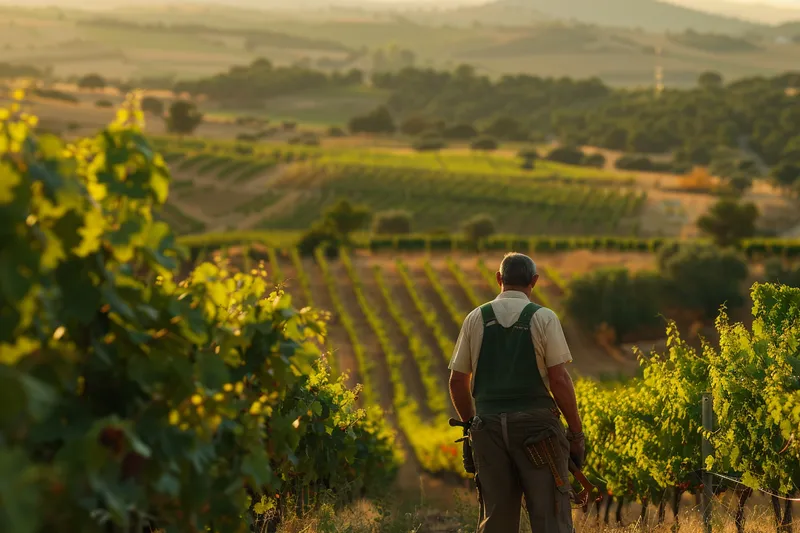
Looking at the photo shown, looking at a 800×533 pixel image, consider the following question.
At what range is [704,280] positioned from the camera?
44719mm

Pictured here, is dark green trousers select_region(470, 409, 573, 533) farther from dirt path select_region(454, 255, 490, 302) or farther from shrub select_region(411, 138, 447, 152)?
shrub select_region(411, 138, 447, 152)

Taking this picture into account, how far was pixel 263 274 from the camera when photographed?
Result: 597 centimetres

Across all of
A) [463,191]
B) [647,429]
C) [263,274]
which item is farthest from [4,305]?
[463,191]

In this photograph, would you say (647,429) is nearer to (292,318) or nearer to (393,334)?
(292,318)

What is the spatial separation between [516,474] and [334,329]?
34.7 m

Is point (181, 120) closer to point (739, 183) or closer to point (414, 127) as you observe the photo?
point (414, 127)

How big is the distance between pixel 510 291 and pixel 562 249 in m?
50.7

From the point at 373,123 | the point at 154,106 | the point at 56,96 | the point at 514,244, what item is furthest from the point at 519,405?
the point at 154,106

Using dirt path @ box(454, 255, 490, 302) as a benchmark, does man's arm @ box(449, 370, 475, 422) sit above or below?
above

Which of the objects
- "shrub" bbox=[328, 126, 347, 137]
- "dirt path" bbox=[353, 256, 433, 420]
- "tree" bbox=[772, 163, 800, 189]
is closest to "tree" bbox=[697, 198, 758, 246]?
"dirt path" bbox=[353, 256, 433, 420]

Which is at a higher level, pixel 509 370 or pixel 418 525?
pixel 509 370

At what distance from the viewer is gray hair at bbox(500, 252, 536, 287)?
613cm

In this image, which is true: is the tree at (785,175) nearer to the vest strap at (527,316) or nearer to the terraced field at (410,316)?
the terraced field at (410,316)

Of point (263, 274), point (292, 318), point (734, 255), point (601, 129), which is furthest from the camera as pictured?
point (601, 129)
